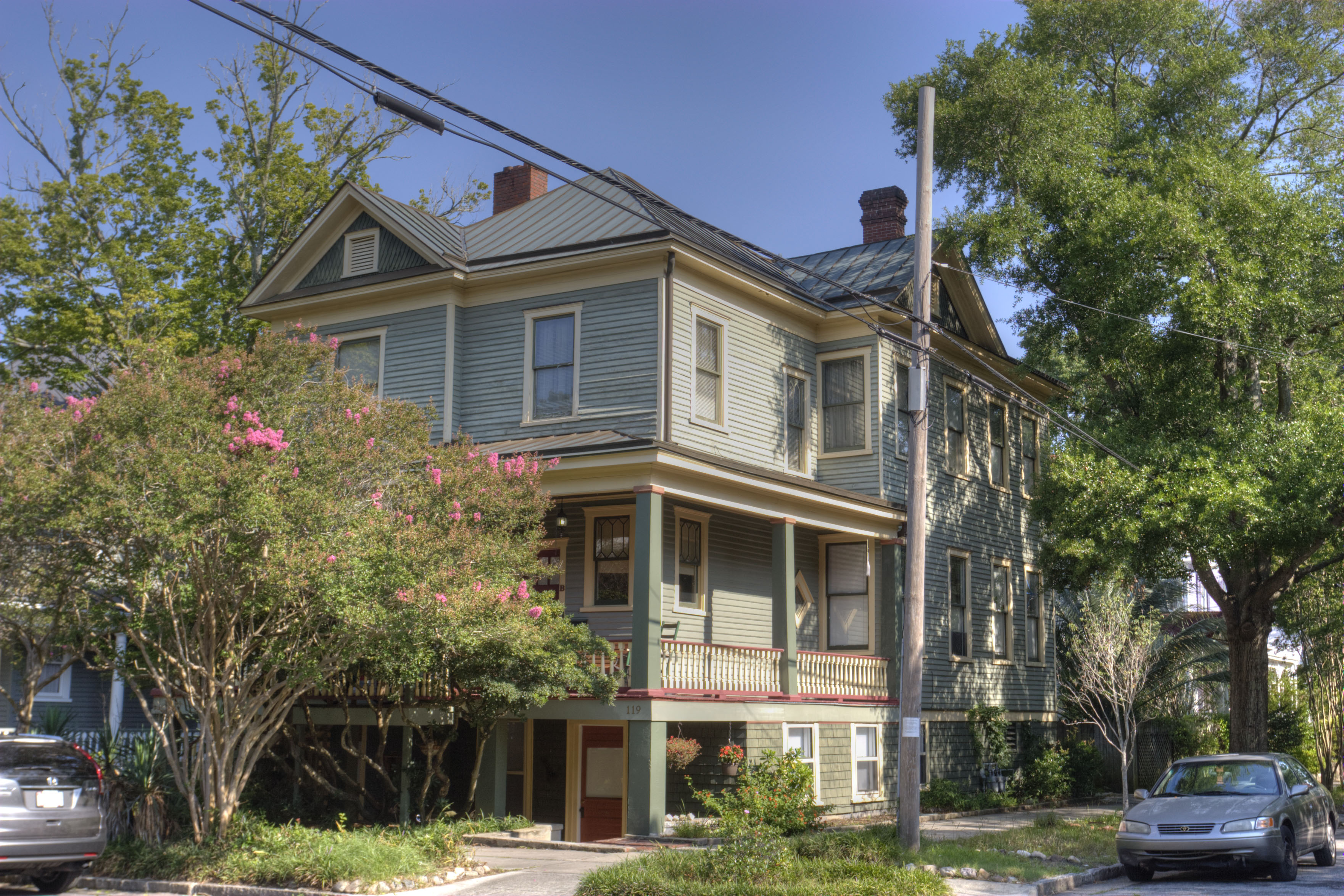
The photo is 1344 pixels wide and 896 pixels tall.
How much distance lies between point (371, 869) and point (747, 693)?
762cm

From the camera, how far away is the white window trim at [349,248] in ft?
75.1

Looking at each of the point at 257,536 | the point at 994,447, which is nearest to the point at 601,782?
the point at 257,536

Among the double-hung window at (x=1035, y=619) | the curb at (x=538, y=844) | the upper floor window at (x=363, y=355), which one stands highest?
the upper floor window at (x=363, y=355)

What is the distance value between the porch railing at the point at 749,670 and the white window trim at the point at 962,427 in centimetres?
488

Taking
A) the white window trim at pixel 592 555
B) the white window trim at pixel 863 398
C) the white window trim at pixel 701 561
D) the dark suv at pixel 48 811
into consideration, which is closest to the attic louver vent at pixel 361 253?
the white window trim at pixel 592 555

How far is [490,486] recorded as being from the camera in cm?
1554

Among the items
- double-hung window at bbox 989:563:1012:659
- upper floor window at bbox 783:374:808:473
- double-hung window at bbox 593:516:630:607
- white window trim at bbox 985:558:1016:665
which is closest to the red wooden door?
double-hung window at bbox 593:516:630:607

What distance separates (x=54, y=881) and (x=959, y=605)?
17743 mm

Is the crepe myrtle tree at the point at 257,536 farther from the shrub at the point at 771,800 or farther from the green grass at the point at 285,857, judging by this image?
the shrub at the point at 771,800

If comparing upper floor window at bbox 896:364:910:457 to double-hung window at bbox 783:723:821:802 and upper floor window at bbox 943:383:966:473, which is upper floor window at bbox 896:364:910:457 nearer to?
upper floor window at bbox 943:383:966:473

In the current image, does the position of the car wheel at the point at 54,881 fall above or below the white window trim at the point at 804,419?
below

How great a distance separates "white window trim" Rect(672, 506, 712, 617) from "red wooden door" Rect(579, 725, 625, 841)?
7.77 ft

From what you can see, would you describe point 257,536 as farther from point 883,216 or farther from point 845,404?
point 883,216

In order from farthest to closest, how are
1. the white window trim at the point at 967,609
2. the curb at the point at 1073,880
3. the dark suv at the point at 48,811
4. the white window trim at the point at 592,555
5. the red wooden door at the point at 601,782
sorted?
the white window trim at the point at 967,609, the white window trim at the point at 592,555, the red wooden door at the point at 601,782, the curb at the point at 1073,880, the dark suv at the point at 48,811
